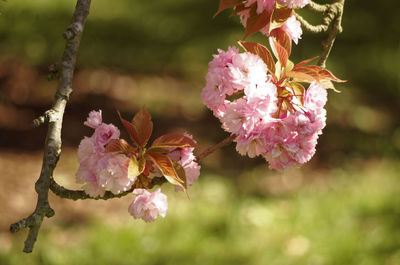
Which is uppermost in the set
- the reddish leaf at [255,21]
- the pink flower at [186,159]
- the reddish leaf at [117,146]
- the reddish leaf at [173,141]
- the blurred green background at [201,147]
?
the reddish leaf at [255,21]

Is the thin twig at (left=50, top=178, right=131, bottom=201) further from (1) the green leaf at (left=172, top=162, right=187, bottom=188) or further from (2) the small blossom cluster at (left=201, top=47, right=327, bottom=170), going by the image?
(2) the small blossom cluster at (left=201, top=47, right=327, bottom=170)

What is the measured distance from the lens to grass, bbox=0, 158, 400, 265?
9.11 ft

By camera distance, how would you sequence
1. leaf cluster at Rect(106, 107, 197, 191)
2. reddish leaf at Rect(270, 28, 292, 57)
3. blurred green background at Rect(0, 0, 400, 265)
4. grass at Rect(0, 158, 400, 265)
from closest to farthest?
leaf cluster at Rect(106, 107, 197, 191), reddish leaf at Rect(270, 28, 292, 57), grass at Rect(0, 158, 400, 265), blurred green background at Rect(0, 0, 400, 265)

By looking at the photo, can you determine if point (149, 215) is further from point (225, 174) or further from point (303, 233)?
point (225, 174)

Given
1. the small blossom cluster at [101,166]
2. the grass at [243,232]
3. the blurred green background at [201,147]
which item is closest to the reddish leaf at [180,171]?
the small blossom cluster at [101,166]

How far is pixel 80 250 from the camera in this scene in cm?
279

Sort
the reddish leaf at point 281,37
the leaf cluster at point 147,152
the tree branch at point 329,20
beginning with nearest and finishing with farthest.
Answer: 1. the leaf cluster at point 147,152
2. the reddish leaf at point 281,37
3. the tree branch at point 329,20

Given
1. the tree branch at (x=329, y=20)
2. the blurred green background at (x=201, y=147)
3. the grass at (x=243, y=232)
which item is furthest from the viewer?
the blurred green background at (x=201, y=147)

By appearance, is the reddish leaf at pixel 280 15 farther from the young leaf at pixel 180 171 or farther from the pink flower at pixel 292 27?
the young leaf at pixel 180 171

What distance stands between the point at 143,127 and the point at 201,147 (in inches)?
99.5

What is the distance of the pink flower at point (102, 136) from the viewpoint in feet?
4.11

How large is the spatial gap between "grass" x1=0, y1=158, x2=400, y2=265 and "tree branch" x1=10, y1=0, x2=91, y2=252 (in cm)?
160

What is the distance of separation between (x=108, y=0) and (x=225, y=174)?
3109 millimetres

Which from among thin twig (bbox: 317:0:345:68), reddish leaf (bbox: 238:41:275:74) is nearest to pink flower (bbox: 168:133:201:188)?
reddish leaf (bbox: 238:41:275:74)
